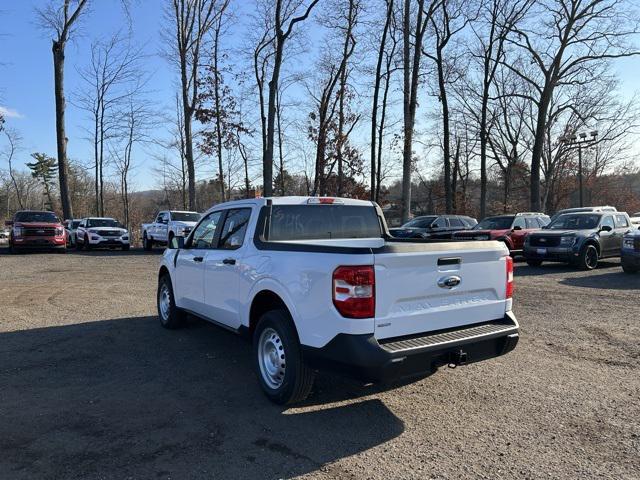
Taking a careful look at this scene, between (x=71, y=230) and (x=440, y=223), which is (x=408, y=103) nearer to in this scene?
(x=440, y=223)

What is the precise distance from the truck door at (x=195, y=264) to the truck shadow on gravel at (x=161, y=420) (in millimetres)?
657

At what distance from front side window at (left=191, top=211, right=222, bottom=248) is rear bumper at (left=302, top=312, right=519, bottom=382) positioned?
8.39 ft

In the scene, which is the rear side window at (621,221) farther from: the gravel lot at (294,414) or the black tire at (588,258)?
the gravel lot at (294,414)

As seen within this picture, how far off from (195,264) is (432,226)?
16.2m

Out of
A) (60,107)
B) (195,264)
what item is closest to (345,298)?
(195,264)

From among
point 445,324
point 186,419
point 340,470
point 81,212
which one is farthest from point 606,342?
point 81,212

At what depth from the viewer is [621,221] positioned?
1584 centimetres

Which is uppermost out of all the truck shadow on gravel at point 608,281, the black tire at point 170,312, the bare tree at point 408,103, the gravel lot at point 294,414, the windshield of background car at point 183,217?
the bare tree at point 408,103

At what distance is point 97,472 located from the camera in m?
3.21

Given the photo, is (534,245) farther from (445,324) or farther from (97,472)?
(97,472)

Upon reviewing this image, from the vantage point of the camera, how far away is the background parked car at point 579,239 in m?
14.3

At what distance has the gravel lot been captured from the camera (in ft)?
10.8

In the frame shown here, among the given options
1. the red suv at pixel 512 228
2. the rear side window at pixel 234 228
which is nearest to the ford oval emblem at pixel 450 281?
the rear side window at pixel 234 228

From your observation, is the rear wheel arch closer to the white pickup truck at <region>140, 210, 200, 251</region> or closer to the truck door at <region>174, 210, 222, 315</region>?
the truck door at <region>174, 210, 222, 315</region>
